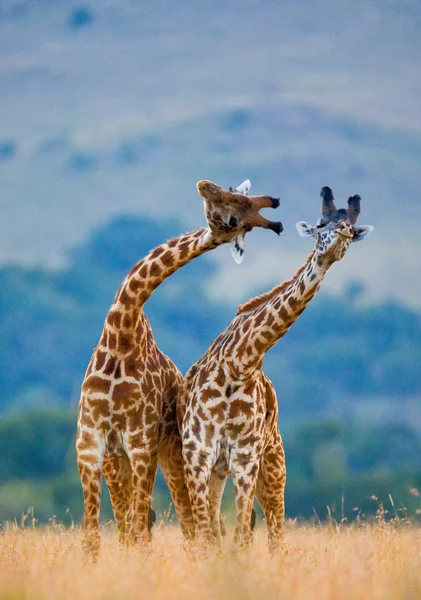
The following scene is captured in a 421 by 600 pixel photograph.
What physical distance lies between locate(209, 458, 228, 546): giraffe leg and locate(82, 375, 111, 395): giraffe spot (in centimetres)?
114

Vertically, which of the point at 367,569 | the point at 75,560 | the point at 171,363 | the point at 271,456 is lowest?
the point at 367,569

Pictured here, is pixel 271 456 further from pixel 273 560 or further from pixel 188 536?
pixel 273 560

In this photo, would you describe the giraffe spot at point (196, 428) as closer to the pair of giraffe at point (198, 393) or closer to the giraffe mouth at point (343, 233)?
the pair of giraffe at point (198, 393)

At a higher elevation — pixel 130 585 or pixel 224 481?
pixel 224 481

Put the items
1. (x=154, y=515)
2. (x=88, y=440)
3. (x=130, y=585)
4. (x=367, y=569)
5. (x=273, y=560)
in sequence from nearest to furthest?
(x=130, y=585) → (x=367, y=569) → (x=273, y=560) → (x=88, y=440) → (x=154, y=515)

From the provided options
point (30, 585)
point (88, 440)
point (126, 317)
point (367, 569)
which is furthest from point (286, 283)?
point (30, 585)

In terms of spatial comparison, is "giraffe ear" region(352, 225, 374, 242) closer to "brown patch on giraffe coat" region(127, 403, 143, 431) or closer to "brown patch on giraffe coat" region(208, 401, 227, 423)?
"brown patch on giraffe coat" region(208, 401, 227, 423)

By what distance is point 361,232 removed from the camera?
8703 millimetres

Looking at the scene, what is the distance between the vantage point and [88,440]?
9195mm

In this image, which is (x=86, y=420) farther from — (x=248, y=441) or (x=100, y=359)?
(x=248, y=441)

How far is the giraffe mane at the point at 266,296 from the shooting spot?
9294 millimetres

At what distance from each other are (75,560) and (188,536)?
5.63ft

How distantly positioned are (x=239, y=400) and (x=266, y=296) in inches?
41.7

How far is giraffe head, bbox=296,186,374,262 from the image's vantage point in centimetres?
846
